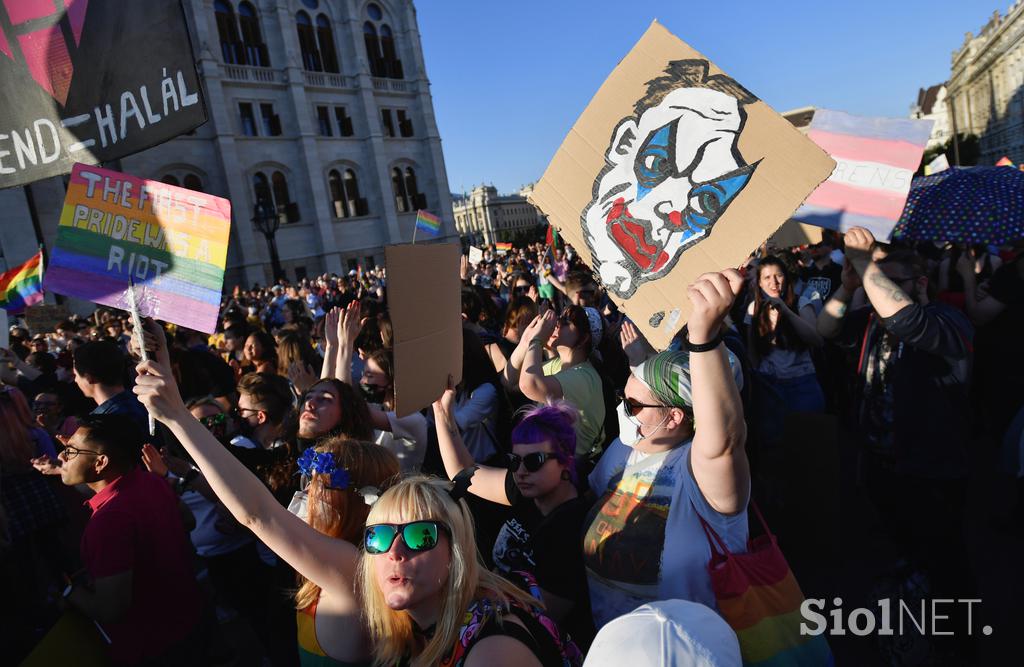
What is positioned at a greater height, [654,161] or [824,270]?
[654,161]

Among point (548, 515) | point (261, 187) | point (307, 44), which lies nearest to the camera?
point (548, 515)

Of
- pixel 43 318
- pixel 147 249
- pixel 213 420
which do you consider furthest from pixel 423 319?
pixel 43 318

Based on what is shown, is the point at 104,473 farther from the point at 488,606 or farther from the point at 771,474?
the point at 771,474

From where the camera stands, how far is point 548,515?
2.20 m

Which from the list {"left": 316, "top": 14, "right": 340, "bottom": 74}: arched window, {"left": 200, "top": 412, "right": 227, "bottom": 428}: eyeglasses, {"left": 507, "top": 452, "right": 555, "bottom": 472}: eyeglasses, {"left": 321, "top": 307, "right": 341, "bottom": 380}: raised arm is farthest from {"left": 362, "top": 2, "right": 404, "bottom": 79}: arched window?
{"left": 507, "top": 452, "right": 555, "bottom": 472}: eyeglasses

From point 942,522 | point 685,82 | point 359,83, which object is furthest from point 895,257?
point 359,83

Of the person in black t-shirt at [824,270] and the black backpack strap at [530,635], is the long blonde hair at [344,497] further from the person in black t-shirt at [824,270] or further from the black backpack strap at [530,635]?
the person in black t-shirt at [824,270]

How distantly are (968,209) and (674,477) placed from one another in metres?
3.65

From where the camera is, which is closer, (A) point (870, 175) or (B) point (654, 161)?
(B) point (654, 161)

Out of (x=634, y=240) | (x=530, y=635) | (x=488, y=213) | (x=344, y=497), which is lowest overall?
(x=530, y=635)

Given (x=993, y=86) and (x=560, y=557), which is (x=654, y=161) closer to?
(x=560, y=557)

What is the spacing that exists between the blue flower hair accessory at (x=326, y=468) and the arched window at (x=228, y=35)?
Answer: 114 feet

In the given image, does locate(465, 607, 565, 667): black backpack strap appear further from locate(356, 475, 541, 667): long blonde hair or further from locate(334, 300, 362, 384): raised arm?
locate(334, 300, 362, 384): raised arm

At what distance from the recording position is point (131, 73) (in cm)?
230
